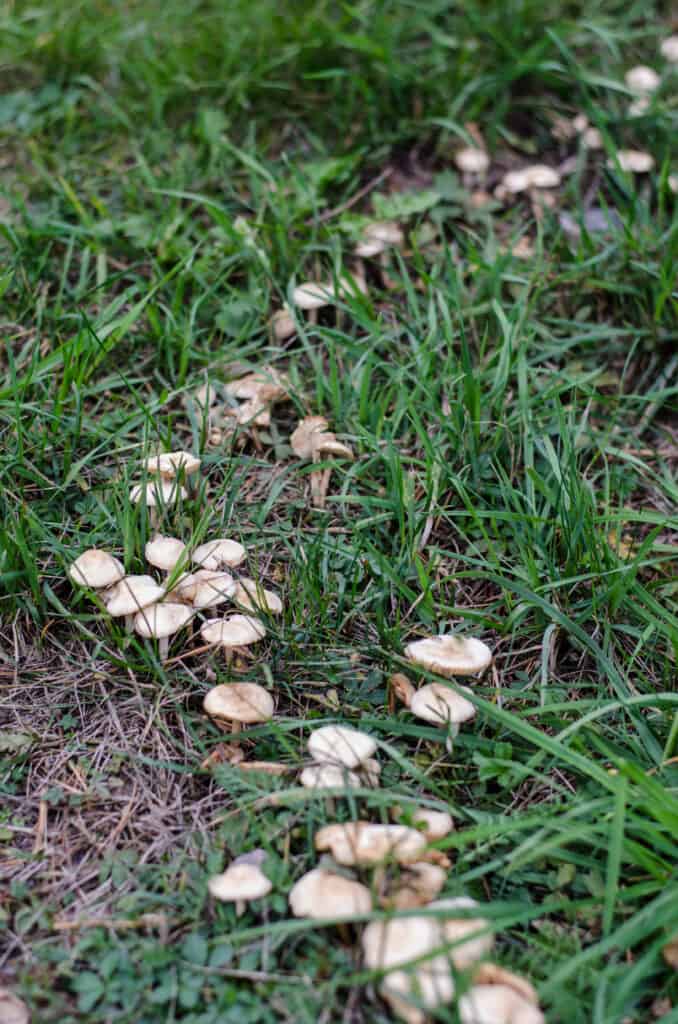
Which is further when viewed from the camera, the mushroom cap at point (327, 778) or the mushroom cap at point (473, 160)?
the mushroom cap at point (473, 160)

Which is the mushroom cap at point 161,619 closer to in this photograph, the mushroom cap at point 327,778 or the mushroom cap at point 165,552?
the mushroom cap at point 165,552

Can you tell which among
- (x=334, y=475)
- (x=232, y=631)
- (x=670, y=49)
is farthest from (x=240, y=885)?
(x=670, y=49)

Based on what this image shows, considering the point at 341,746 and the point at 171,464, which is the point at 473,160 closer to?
the point at 171,464

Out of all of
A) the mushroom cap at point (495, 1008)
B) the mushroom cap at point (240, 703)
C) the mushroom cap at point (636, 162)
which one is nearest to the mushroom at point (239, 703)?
the mushroom cap at point (240, 703)

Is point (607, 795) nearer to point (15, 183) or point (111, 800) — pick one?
point (111, 800)

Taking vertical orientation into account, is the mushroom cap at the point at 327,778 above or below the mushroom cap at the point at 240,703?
below

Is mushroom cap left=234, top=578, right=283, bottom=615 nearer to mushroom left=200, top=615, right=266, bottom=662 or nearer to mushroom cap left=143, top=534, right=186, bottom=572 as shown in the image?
mushroom left=200, top=615, right=266, bottom=662

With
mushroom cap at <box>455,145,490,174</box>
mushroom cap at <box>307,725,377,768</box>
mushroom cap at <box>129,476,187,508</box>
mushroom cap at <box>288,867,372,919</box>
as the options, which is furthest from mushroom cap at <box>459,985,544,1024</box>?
mushroom cap at <box>455,145,490,174</box>
